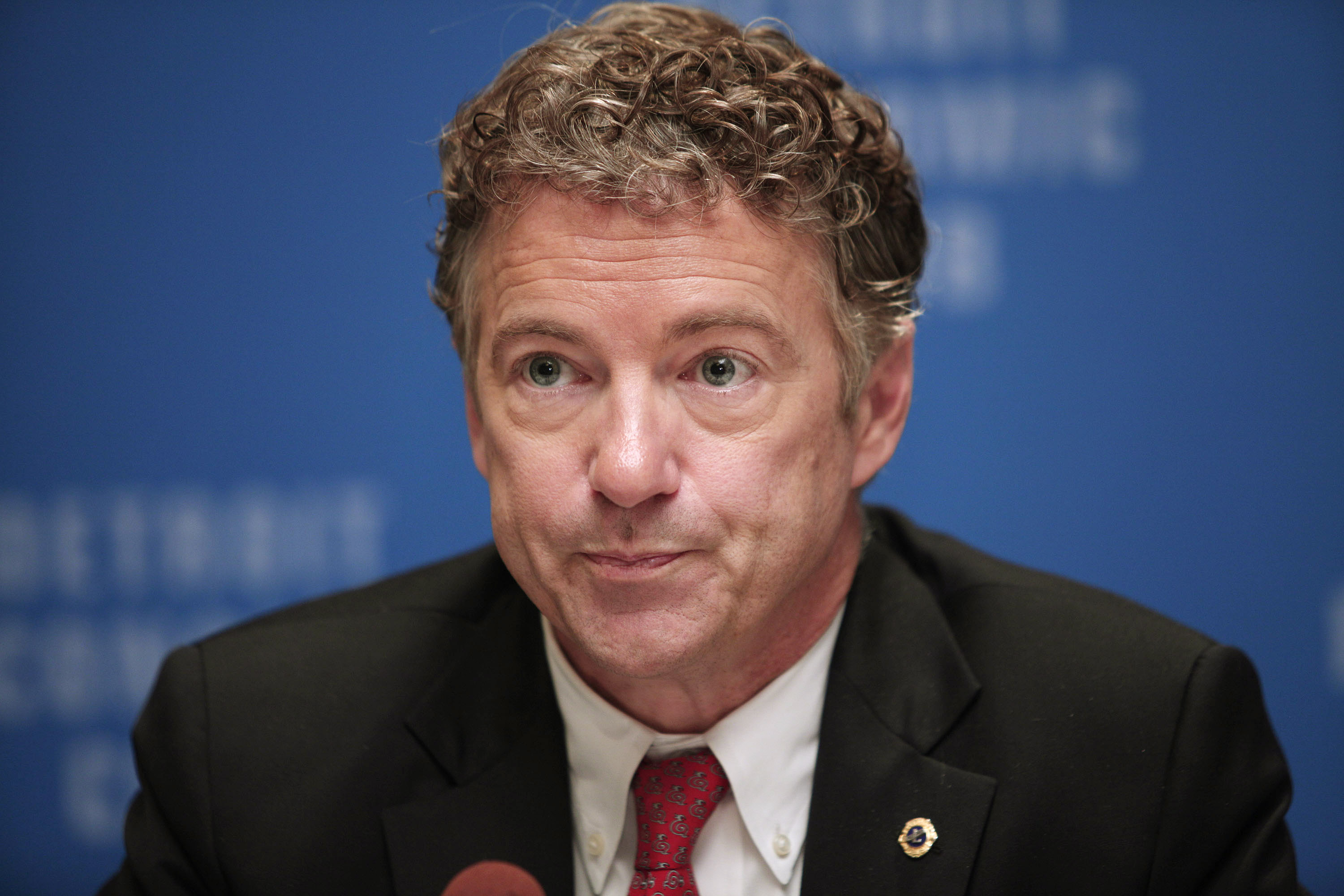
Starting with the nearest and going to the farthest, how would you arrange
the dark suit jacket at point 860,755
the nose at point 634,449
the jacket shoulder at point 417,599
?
1. the nose at point 634,449
2. the dark suit jacket at point 860,755
3. the jacket shoulder at point 417,599

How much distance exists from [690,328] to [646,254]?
0.13 metres

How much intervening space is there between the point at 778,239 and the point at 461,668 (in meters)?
0.99

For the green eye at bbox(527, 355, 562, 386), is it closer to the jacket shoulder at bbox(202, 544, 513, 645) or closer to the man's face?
the man's face

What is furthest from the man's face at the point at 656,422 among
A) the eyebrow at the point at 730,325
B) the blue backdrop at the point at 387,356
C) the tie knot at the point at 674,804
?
the blue backdrop at the point at 387,356

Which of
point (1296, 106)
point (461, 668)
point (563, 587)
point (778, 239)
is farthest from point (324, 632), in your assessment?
point (1296, 106)

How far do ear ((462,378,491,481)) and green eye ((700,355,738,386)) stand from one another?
0.45m

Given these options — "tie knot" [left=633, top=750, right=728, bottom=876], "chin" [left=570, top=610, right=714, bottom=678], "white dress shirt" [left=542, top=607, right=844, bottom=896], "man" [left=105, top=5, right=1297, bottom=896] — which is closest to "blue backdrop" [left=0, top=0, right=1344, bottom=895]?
"man" [left=105, top=5, right=1297, bottom=896]

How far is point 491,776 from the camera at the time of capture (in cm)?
191

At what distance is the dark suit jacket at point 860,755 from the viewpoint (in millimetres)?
1751

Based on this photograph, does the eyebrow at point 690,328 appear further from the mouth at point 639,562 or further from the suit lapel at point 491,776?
the suit lapel at point 491,776

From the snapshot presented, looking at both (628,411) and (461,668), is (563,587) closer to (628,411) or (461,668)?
(628,411)

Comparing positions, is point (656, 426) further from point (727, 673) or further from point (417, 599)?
point (417, 599)

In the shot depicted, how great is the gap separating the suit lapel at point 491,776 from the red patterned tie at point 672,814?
5.3 inches

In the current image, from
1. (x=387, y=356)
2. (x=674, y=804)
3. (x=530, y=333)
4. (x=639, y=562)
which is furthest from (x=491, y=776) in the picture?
(x=387, y=356)
